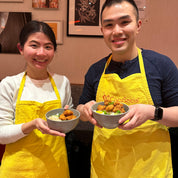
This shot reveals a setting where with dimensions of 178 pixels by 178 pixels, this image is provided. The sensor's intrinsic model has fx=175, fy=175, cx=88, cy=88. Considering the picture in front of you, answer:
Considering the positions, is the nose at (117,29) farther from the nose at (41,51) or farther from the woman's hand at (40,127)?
the woman's hand at (40,127)

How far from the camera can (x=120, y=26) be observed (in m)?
1.06

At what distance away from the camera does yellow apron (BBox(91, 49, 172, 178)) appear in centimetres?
109

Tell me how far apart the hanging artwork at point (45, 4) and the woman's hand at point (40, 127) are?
5.36ft

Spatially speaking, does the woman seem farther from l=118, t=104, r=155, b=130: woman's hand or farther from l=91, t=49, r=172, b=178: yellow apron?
l=118, t=104, r=155, b=130: woman's hand

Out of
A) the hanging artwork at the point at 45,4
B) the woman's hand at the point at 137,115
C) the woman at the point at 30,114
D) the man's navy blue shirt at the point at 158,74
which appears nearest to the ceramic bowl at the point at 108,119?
the woman's hand at the point at 137,115

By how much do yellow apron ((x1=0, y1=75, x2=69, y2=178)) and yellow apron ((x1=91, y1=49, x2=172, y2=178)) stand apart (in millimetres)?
421

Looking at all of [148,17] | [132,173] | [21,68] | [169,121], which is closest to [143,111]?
[169,121]

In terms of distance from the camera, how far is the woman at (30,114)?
1183 millimetres

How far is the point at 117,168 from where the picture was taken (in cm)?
113

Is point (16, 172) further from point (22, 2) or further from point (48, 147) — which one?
point (22, 2)

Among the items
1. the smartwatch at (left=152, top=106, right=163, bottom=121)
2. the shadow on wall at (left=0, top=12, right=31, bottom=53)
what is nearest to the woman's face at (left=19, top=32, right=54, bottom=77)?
the smartwatch at (left=152, top=106, right=163, bottom=121)

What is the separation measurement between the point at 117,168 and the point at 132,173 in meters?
0.10

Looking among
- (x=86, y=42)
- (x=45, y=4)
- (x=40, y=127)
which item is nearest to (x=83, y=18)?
(x=86, y=42)

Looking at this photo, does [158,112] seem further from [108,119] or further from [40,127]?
[40,127]
